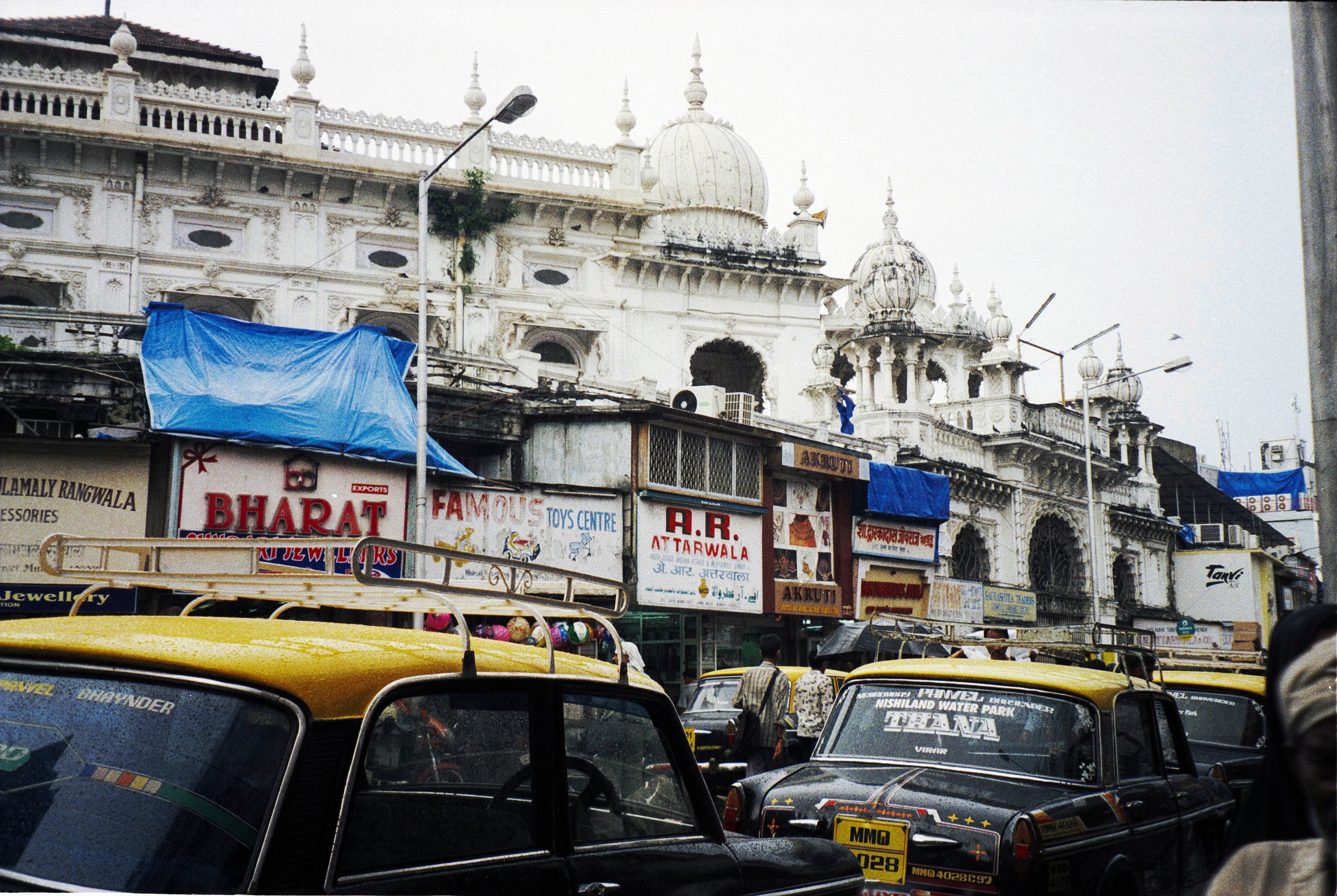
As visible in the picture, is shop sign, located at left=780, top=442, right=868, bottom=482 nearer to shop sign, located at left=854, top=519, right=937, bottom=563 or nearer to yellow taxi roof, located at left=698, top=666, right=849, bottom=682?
shop sign, located at left=854, top=519, right=937, bottom=563

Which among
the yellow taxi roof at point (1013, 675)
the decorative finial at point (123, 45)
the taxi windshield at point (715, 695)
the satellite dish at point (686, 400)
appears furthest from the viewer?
the decorative finial at point (123, 45)

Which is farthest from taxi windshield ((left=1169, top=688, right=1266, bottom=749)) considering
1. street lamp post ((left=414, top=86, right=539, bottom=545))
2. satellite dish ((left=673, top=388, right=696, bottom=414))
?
satellite dish ((left=673, top=388, right=696, bottom=414))

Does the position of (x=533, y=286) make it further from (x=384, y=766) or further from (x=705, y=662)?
(x=384, y=766)

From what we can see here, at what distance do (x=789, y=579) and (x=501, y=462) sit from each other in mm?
6539

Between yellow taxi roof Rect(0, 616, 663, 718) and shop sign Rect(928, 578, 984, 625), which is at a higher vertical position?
shop sign Rect(928, 578, 984, 625)

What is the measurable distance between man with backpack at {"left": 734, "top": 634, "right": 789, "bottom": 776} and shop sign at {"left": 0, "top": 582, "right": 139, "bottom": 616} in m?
9.14

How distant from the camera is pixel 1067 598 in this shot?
36.0 m

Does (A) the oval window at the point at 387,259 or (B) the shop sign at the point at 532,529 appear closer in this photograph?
(B) the shop sign at the point at 532,529

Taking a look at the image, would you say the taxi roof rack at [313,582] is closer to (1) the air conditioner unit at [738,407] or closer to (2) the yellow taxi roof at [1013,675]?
(2) the yellow taxi roof at [1013,675]

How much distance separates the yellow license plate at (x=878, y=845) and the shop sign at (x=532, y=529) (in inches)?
456

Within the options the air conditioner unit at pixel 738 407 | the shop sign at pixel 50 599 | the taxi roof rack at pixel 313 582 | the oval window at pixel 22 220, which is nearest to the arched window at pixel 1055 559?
the air conditioner unit at pixel 738 407

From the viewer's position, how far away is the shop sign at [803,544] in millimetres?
24641

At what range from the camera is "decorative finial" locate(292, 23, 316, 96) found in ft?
85.1

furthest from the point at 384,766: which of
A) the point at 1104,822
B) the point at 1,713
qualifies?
the point at 1104,822
